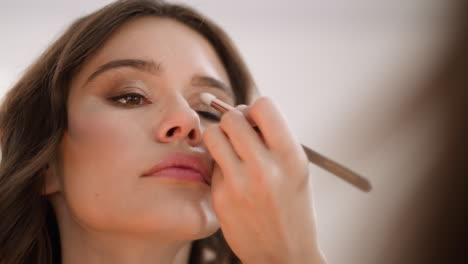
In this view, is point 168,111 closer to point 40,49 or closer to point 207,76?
point 207,76

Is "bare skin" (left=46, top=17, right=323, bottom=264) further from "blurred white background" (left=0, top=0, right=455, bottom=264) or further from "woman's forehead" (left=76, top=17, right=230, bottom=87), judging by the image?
"blurred white background" (left=0, top=0, right=455, bottom=264)

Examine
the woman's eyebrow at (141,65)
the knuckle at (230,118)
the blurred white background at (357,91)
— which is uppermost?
the woman's eyebrow at (141,65)

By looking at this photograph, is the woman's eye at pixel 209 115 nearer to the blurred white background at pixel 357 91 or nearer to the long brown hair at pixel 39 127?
the long brown hair at pixel 39 127

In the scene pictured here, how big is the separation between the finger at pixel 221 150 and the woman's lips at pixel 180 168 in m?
0.08

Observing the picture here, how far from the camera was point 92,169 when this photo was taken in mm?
512

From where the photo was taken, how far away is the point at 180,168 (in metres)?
0.51

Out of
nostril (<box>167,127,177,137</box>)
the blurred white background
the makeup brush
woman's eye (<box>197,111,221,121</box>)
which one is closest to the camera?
the makeup brush

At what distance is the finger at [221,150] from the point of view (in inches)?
17.0

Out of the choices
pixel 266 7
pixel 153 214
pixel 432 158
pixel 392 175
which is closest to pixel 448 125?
pixel 432 158

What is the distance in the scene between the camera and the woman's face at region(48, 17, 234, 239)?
1.61ft

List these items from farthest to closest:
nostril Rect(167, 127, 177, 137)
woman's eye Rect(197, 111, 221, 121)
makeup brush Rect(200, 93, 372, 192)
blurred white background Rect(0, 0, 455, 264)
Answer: blurred white background Rect(0, 0, 455, 264) → woman's eye Rect(197, 111, 221, 121) → nostril Rect(167, 127, 177, 137) → makeup brush Rect(200, 93, 372, 192)

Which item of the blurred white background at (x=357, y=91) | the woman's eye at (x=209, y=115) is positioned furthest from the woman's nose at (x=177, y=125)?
the blurred white background at (x=357, y=91)

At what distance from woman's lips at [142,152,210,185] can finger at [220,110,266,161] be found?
98 mm

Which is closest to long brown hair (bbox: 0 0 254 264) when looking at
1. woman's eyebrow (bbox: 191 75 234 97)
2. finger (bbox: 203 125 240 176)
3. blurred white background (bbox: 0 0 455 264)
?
woman's eyebrow (bbox: 191 75 234 97)
